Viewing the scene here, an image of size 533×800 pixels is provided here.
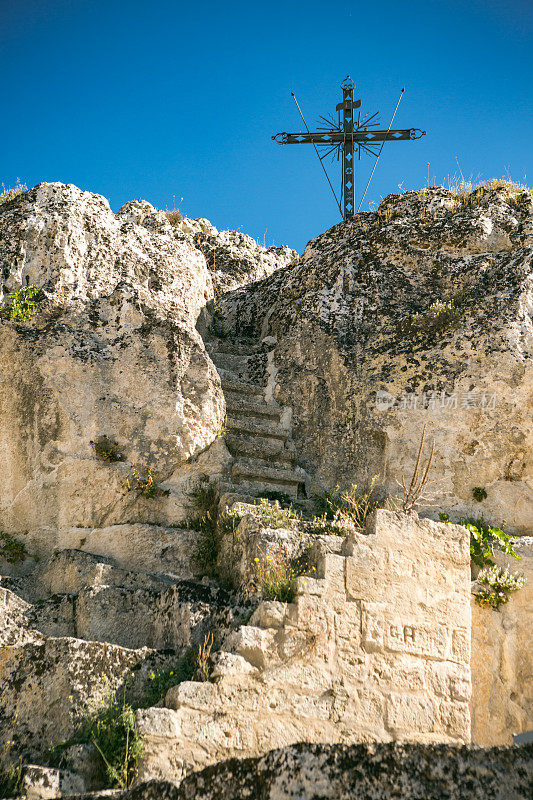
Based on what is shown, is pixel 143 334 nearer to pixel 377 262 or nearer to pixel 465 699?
pixel 377 262

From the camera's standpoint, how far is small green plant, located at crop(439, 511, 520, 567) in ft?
26.7

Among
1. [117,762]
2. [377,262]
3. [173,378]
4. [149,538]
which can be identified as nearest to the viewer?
[117,762]

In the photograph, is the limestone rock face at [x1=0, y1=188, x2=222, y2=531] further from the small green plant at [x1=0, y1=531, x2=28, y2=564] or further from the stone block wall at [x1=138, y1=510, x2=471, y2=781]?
the stone block wall at [x1=138, y1=510, x2=471, y2=781]

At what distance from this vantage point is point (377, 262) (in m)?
10.7

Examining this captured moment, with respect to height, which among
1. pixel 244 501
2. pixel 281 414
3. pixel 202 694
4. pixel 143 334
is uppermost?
pixel 143 334

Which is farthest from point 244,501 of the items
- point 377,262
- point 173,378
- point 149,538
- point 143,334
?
point 377,262

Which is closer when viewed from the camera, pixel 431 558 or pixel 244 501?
pixel 431 558

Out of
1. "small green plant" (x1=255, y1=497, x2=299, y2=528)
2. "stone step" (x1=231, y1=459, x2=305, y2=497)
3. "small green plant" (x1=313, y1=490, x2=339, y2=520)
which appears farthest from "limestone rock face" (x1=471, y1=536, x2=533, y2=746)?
"stone step" (x1=231, y1=459, x2=305, y2=497)

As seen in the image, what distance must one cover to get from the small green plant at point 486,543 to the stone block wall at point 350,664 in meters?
0.73

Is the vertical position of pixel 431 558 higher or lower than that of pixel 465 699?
higher

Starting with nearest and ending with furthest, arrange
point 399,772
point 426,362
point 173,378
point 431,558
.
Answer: point 399,772
point 431,558
point 173,378
point 426,362

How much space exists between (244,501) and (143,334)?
247 cm

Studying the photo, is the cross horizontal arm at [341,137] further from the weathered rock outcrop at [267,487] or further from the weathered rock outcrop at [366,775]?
the weathered rock outcrop at [366,775]

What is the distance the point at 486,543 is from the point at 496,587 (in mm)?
528
